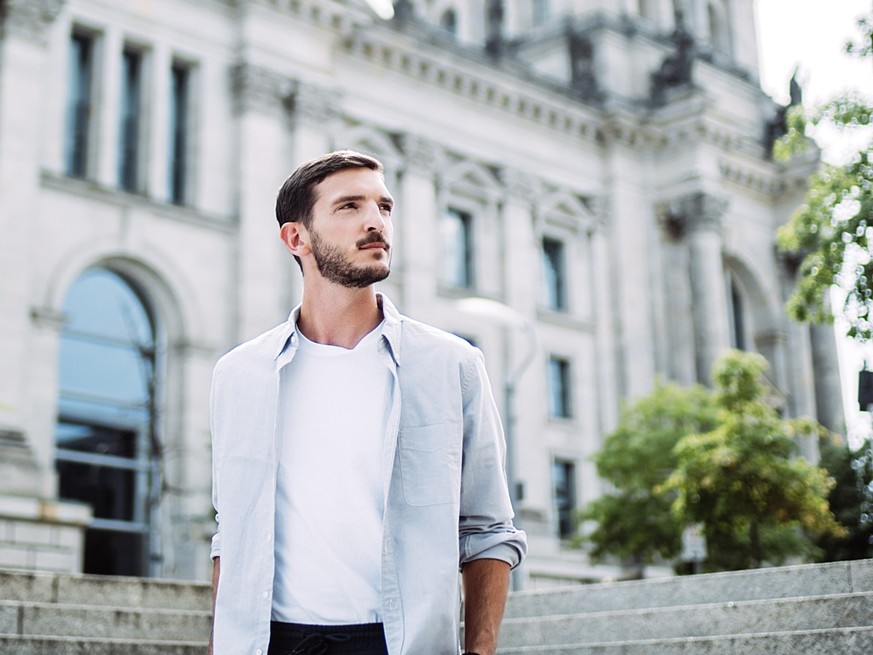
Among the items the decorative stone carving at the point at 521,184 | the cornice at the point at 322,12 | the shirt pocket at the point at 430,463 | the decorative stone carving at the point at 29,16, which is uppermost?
the cornice at the point at 322,12

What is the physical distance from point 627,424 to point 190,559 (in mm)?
11513

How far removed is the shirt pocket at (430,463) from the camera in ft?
11.9

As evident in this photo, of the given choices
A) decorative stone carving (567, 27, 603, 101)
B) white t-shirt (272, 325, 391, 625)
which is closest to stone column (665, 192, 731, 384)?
decorative stone carving (567, 27, 603, 101)

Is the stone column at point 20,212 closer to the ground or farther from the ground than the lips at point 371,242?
farther from the ground

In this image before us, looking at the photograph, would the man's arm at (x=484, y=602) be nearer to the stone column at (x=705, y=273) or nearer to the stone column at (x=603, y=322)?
the stone column at (x=603, y=322)


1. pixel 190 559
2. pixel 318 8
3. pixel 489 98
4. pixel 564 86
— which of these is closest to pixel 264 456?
pixel 190 559

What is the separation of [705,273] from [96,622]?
3378cm

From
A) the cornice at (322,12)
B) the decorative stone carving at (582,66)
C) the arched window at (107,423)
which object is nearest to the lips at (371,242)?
the arched window at (107,423)

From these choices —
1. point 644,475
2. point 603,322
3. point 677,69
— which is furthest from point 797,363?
point 644,475

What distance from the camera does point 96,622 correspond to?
10352 millimetres

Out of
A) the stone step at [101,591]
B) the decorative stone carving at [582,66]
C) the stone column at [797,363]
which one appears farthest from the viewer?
the stone column at [797,363]

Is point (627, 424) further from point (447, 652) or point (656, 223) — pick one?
point (447, 652)

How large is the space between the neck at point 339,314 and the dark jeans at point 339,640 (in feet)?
2.88

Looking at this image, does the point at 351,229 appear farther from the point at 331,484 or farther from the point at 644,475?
the point at 644,475
